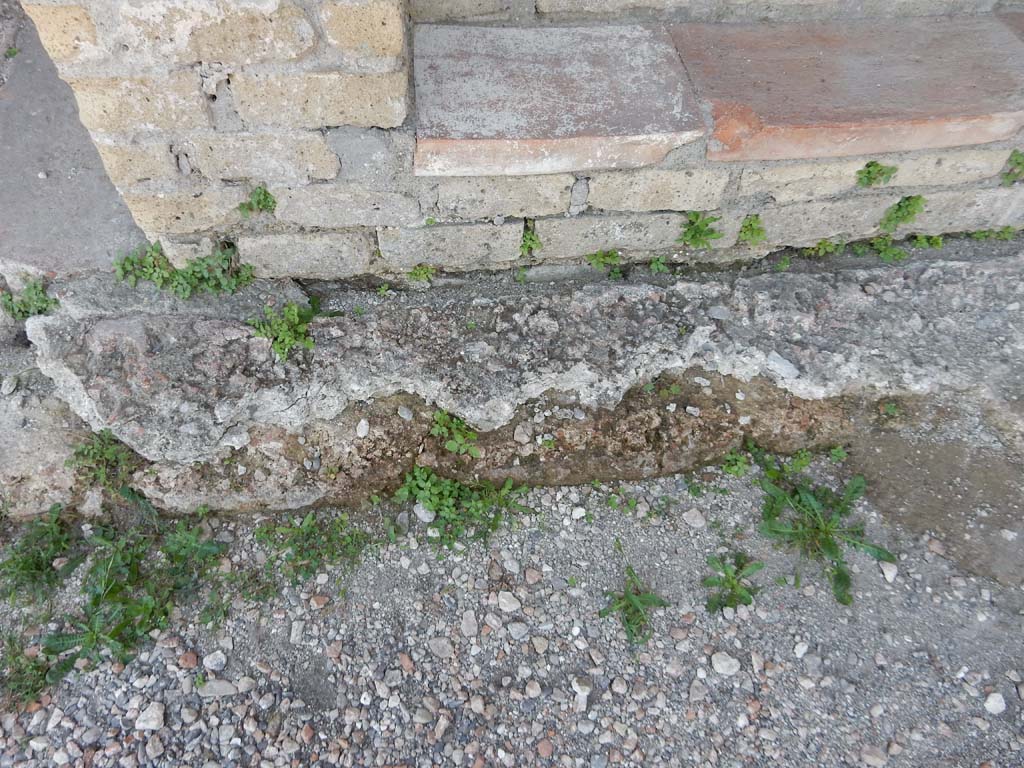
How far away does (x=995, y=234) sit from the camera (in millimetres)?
2764

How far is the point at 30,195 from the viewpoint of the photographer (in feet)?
8.52

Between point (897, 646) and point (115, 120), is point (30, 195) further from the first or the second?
point (897, 646)

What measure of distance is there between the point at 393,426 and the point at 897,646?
1845 mm

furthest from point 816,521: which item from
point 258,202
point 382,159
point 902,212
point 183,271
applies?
point 183,271

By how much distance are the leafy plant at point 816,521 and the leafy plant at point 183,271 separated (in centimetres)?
209

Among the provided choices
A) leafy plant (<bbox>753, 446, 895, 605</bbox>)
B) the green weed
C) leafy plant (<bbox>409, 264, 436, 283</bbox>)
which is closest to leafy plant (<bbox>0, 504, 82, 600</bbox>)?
leafy plant (<bbox>409, 264, 436, 283</bbox>)

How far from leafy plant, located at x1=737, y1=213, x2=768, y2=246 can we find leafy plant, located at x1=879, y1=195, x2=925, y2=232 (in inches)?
18.6

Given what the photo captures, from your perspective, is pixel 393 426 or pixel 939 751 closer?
pixel 939 751

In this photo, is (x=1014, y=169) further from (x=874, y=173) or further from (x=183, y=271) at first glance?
(x=183, y=271)

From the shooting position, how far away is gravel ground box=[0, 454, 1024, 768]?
203cm

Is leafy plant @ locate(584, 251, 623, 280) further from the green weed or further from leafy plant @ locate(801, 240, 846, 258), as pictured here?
the green weed

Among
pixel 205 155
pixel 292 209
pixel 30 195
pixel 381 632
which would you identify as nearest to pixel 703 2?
pixel 292 209

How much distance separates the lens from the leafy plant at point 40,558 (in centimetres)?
225

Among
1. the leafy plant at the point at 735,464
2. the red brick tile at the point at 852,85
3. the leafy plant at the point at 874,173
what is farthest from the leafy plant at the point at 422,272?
the leafy plant at the point at 874,173
